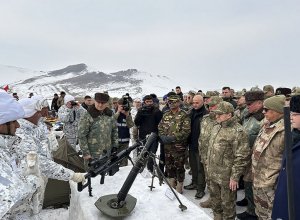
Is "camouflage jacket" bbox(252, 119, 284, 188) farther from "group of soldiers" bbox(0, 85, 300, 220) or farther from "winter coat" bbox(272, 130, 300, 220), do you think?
"winter coat" bbox(272, 130, 300, 220)

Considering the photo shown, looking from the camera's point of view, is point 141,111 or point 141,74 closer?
point 141,111

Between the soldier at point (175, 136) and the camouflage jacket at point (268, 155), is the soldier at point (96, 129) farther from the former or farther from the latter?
the camouflage jacket at point (268, 155)

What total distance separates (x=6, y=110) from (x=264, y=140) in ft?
9.66

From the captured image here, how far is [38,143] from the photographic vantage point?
12.8 feet

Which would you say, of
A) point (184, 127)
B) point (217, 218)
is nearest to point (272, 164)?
point (217, 218)

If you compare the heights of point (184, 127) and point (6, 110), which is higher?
point (6, 110)

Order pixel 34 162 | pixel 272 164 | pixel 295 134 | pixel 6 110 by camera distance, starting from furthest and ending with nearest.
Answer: pixel 272 164 → pixel 34 162 → pixel 295 134 → pixel 6 110

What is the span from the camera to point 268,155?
150 inches

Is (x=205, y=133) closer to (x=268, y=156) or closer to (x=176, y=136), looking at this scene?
(x=176, y=136)

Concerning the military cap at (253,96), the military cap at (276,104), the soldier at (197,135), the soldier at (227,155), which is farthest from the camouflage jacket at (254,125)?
the soldier at (197,135)

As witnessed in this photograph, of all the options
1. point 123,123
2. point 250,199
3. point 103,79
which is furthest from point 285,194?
point 103,79

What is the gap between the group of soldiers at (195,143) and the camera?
9.43ft

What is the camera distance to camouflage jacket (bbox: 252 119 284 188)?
371cm

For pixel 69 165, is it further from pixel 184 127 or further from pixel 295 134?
pixel 295 134
